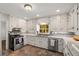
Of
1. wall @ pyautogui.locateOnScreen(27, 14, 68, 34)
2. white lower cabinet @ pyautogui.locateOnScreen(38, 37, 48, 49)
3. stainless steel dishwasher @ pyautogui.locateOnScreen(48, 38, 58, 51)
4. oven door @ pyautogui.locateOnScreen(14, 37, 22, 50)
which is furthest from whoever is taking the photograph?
stainless steel dishwasher @ pyautogui.locateOnScreen(48, 38, 58, 51)

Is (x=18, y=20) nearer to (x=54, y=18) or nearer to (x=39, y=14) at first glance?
(x=39, y=14)

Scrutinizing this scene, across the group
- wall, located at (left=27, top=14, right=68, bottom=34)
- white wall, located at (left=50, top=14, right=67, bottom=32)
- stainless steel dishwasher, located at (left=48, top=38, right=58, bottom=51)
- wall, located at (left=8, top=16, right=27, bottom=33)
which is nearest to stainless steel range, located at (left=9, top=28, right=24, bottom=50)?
wall, located at (left=8, top=16, right=27, bottom=33)

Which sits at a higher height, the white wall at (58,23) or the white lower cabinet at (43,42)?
the white wall at (58,23)

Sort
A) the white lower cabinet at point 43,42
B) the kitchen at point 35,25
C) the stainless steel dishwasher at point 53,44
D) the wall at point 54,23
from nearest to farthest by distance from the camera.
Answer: the kitchen at point 35,25
the wall at point 54,23
the white lower cabinet at point 43,42
the stainless steel dishwasher at point 53,44

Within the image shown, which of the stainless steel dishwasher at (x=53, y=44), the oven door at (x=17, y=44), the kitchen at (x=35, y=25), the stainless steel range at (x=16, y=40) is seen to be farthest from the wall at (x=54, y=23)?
the stainless steel dishwasher at (x=53, y=44)

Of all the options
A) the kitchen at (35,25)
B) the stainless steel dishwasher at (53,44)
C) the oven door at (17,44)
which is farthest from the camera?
the stainless steel dishwasher at (53,44)

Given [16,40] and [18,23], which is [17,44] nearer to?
[16,40]

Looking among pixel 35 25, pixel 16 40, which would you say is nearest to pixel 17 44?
pixel 16 40

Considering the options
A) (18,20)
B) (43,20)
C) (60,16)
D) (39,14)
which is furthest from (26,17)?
(60,16)

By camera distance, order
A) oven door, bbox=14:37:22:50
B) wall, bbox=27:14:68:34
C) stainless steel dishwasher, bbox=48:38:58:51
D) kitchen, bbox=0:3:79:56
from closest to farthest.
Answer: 1. kitchen, bbox=0:3:79:56
2. wall, bbox=27:14:68:34
3. oven door, bbox=14:37:22:50
4. stainless steel dishwasher, bbox=48:38:58:51

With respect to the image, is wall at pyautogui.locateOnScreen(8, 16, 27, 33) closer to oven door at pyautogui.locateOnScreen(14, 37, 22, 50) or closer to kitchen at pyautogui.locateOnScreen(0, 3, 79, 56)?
kitchen at pyautogui.locateOnScreen(0, 3, 79, 56)

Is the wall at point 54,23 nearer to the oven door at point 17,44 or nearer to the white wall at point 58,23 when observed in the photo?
the white wall at point 58,23

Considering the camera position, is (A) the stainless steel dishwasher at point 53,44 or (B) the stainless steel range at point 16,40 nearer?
(B) the stainless steel range at point 16,40

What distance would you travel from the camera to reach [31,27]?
168 centimetres
